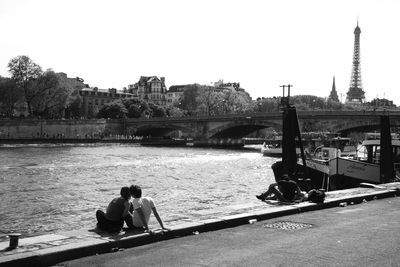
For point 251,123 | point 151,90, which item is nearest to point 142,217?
point 251,123

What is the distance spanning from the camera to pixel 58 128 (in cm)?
10481

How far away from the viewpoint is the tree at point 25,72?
4031 inches

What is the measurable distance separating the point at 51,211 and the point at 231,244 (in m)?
12.3

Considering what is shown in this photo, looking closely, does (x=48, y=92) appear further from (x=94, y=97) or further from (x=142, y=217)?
(x=142, y=217)

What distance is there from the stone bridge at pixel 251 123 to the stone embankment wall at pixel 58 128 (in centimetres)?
372

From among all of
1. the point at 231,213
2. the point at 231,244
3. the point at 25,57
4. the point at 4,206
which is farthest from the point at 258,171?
the point at 25,57

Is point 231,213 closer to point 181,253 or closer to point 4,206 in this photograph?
point 181,253

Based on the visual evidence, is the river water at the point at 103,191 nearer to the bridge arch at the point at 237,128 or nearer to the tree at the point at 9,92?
the bridge arch at the point at 237,128

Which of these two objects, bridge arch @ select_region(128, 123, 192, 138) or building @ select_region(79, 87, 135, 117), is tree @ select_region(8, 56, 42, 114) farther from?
building @ select_region(79, 87, 135, 117)

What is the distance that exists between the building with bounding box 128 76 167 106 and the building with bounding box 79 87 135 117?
12650 mm

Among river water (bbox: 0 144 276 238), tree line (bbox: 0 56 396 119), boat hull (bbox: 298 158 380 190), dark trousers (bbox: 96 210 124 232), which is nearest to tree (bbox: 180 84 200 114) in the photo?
tree line (bbox: 0 56 396 119)

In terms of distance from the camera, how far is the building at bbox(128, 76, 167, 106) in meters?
184

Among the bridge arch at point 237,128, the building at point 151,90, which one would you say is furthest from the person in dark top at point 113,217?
the building at point 151,90

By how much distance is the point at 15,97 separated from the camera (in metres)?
104
